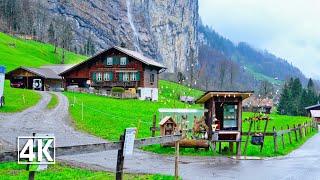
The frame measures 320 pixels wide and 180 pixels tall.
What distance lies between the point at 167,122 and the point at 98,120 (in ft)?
Answer: 45.1

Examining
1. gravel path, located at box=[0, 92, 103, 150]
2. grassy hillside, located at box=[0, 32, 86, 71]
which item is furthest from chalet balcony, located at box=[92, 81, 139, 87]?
gravel path, located at box=[0, 92, 103, 150]

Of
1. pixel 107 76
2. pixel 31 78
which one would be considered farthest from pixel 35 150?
pixel 31 78

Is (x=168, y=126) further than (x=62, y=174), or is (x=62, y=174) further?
(x=168, y=126)

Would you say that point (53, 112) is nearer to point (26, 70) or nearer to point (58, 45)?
point (26, 70)

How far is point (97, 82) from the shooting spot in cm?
8431

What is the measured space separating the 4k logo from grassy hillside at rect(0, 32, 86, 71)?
92263mm

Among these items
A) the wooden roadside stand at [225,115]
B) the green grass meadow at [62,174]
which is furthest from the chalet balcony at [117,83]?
the green grass meadow at [62,174]

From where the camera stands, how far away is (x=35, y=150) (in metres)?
8.95

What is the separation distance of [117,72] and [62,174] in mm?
67524

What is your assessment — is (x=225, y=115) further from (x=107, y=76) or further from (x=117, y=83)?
(x=107, y=76)

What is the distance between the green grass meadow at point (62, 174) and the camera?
14.9 m

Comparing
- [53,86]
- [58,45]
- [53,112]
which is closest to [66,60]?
[58,45]

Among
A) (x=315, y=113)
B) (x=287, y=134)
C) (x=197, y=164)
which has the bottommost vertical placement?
(x=315, y=113)

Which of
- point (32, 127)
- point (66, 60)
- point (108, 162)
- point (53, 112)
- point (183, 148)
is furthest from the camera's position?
point (66, 60)
